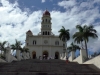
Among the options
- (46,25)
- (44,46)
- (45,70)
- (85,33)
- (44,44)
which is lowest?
(45,70)

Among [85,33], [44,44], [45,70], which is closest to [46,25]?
[44,44]

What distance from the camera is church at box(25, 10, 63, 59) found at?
5972 cm

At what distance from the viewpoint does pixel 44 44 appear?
60.7 metres

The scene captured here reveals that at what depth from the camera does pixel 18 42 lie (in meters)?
33.9

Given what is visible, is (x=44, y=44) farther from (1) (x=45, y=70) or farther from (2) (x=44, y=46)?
(1) (x=45, y=70)

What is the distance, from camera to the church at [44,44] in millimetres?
59719

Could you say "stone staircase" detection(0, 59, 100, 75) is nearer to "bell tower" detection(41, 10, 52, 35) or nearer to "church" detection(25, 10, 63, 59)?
"church" detection(25, 10, 63, 59)

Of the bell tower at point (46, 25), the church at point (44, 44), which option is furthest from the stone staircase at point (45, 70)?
the bell tower at point (46, 25)

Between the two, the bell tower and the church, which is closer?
the church

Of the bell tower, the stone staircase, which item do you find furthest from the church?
the stone staircase

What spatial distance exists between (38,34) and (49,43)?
6.19m

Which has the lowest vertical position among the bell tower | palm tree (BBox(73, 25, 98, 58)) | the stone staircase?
the stone staircase

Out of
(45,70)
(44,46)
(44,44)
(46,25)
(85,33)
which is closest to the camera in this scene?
(45,70)

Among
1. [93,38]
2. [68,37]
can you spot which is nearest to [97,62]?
[93,38]
